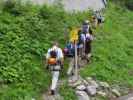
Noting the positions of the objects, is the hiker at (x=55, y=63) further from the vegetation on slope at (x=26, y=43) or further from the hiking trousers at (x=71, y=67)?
the hiking trousers at (x=71, y=67)

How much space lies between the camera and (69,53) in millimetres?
19562

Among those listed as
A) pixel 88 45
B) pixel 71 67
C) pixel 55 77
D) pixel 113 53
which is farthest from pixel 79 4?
pixel 55 77

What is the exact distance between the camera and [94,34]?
26.1 m

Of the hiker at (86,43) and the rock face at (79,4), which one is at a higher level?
the rock face at (79,4)

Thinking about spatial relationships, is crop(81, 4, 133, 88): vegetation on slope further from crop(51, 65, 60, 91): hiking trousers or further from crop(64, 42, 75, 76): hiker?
crop(51, 65, 60, 91): hiking trousers

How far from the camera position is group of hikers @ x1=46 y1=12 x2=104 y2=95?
18.1m

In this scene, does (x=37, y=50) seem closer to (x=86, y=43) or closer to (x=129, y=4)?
(x=86, y=43)

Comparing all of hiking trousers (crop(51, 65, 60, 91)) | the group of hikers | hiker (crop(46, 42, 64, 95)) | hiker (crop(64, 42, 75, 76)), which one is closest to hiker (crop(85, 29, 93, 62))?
the group of hikers

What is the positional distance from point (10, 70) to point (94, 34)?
8496 mm

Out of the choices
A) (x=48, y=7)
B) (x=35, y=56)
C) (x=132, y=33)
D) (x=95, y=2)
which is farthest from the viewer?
(x=95, y=2)

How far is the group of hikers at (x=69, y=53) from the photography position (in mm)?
18109

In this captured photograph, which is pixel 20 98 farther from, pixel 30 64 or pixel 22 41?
pixel 22 41

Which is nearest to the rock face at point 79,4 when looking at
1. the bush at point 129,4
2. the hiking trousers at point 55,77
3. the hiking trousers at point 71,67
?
the bush at point 129,4

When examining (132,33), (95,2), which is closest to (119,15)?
(95,2)
